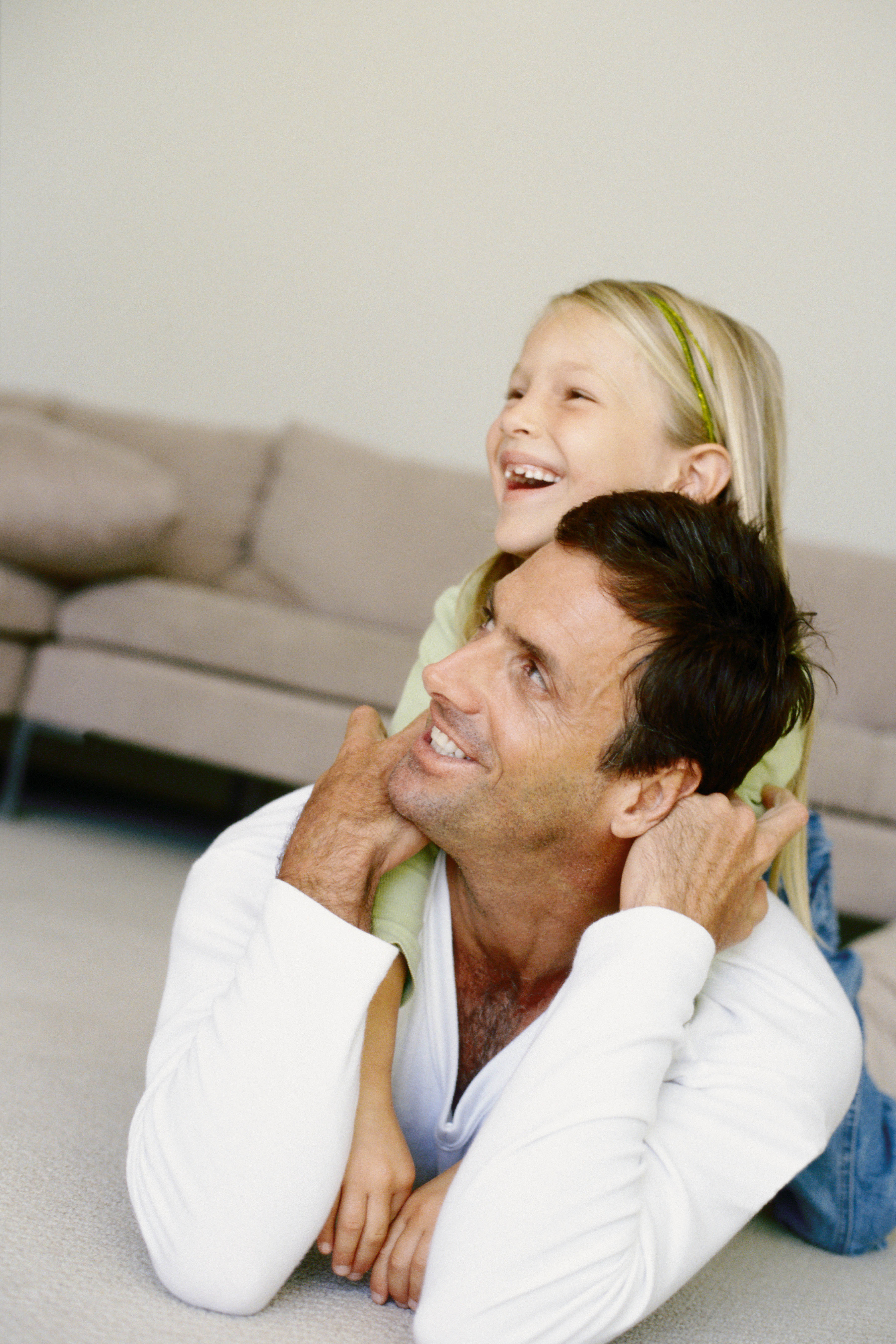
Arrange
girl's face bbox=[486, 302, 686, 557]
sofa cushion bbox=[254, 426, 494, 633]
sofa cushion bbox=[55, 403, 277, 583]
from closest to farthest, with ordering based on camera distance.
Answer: girl's face bbox=[486, 302, 686, 557], sofa cushion bbox=[254, 426, 494, 633], sofa cushion bbox=[55, 403, 277, 583]

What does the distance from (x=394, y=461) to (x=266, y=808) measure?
8.04 ft

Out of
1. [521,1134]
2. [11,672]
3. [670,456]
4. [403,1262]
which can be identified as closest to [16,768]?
[11,672]

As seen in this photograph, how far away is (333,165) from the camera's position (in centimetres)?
396

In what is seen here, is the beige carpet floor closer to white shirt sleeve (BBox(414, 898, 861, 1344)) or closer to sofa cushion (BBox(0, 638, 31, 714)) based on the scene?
white shirt sleeve (BBox(414, 898, 861, 1344))

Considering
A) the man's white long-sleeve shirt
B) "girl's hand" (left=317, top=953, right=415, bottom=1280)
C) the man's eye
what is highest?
the man's eye

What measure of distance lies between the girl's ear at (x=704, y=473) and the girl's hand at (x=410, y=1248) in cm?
83

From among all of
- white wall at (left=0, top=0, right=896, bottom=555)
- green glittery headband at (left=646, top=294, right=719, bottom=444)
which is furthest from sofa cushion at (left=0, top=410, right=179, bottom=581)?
green glittery headband at (left=646, top=294, right=719, bottom=444)

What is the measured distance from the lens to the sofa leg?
2854 mm

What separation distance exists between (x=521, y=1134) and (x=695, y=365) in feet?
3.15

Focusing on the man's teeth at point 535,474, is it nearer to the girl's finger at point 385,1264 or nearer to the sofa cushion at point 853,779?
the girl's finger at point 385,1264

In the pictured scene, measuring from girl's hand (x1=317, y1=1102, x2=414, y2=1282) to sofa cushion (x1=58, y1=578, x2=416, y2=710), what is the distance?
1.73 m

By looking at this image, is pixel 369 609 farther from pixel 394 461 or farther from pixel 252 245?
pixel 252 245

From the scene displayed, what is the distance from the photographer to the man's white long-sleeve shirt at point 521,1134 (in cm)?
86

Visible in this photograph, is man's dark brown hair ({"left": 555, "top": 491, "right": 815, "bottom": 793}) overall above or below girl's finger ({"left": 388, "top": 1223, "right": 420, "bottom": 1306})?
above
